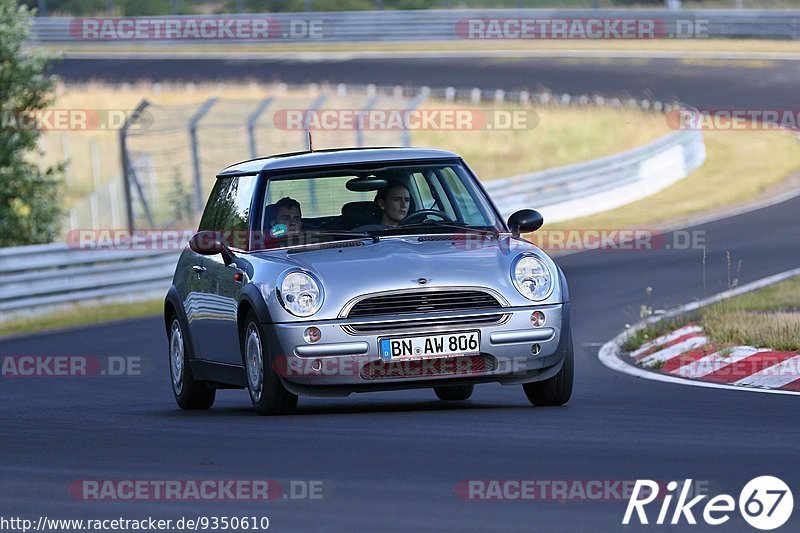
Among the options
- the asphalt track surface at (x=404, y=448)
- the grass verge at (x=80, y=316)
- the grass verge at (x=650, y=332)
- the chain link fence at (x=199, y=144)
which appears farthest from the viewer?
the chain link fence at (x=199, y=144)

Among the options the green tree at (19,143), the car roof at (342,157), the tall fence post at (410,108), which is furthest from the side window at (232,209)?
the green tree at (19,143)

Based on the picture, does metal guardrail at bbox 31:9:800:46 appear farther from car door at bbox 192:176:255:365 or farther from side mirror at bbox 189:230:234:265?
side mirror at bbox 189:230:234:265

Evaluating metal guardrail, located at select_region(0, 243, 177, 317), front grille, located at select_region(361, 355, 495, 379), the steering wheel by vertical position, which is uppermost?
the steering wheel

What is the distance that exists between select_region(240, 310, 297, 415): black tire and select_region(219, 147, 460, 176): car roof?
3.54 feet

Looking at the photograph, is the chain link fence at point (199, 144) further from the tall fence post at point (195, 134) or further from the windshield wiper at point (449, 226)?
the windshield wiper at point (449, 226)

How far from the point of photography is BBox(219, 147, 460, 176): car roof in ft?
32.7

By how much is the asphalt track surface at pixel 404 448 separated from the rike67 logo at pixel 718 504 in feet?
0.20

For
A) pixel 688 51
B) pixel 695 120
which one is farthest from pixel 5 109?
pixel 688 51

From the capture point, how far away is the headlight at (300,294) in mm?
8930

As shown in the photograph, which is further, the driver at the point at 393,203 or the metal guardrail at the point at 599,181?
the metal guardrail at the point at 599,181

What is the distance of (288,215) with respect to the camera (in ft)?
32.3

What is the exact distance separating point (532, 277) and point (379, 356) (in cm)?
100

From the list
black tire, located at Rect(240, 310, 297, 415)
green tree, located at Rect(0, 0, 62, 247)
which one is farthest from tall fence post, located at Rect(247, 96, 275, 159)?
black tire, located at Rect(240, 310, 297, 415)

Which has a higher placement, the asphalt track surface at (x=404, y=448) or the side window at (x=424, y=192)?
the side window at (x=424, y=192)
